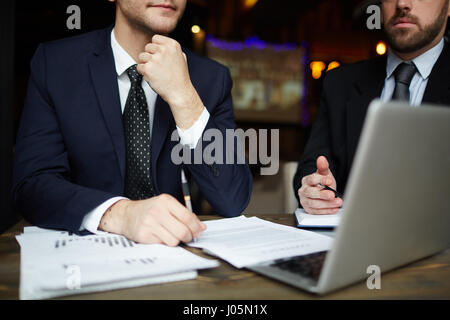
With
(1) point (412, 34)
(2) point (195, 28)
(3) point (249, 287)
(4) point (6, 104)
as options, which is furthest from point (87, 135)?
(2) point (195, 28)

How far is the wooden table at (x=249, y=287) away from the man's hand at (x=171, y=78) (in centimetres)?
65

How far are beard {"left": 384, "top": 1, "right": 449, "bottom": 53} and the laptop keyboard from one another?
140 centimetres

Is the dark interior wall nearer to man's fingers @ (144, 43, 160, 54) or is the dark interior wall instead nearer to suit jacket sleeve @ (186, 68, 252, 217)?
man's fingers @ (144, 43, 160, 54)

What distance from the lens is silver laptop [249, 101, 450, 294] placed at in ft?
1.52

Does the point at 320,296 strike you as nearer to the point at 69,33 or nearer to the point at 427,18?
the point at 427,18

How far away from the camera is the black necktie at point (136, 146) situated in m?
1.37

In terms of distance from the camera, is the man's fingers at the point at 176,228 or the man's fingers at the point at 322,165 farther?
the man's fingers at the point at 322,165

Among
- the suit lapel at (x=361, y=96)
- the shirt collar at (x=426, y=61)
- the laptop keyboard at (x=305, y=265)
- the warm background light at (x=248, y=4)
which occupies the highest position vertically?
the warm background light at (x=248, y=4)

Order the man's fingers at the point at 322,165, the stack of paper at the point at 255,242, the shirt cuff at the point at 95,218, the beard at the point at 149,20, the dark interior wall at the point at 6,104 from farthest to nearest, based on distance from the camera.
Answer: the dark interior wall at the point at 6,104
the beard at the point at 149,20
the man's fingers at the point at 322,165
the shirt cuff at the point at 95,218
the stack of paper at the point at 255,242

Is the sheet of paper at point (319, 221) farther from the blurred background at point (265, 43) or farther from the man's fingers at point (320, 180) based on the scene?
the blurred background at point (265, 43)

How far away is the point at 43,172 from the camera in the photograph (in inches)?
47.4

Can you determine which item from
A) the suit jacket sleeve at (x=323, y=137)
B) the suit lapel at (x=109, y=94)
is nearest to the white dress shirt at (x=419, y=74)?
the suit jacket sleeve at (x=323, y=137)

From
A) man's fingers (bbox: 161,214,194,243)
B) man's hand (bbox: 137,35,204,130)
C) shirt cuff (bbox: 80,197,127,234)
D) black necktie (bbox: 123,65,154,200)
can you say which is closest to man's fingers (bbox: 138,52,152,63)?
man's hand (bbox: 137,35,204,130)
